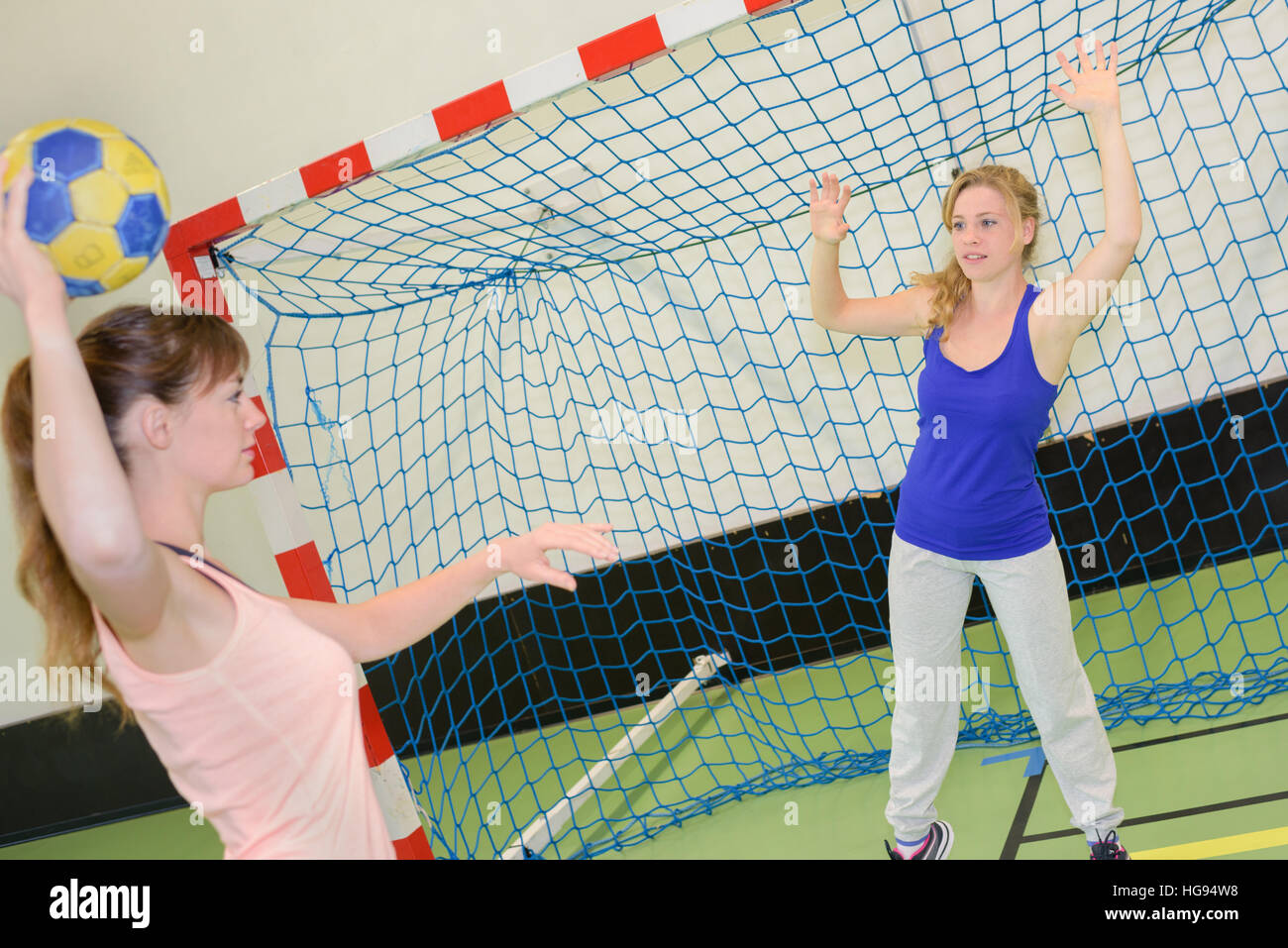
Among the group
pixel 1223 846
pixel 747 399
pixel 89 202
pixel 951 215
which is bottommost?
pixel 1223 846

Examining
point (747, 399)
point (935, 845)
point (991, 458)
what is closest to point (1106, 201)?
point (991, 458)

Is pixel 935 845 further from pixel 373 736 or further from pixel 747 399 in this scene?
pixel 747 399

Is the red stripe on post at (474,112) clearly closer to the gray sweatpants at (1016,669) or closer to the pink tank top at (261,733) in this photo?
the gray sweatpants at (1016,669)

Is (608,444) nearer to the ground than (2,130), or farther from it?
nearer to the ground

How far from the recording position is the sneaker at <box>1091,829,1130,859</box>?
2.22 m

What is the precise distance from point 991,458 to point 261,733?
1526 mm

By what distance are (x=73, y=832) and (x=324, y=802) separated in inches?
161

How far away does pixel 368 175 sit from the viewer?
7.94 ft

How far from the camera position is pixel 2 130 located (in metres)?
4.35

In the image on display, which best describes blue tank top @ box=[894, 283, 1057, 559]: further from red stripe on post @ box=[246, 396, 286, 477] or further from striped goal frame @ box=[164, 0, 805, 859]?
red stripe on post @ box=[246, 396, 286, 477]

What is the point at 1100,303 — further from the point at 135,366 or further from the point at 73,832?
the point at 73,832

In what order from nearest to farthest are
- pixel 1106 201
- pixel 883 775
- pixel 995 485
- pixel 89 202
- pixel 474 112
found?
pixel 89 202 < pixel 1106 201 < pixel 995 485 < pixel 474 112 < pixel 883 775

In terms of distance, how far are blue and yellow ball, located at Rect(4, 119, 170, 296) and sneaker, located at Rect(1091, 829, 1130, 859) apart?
2063mm
